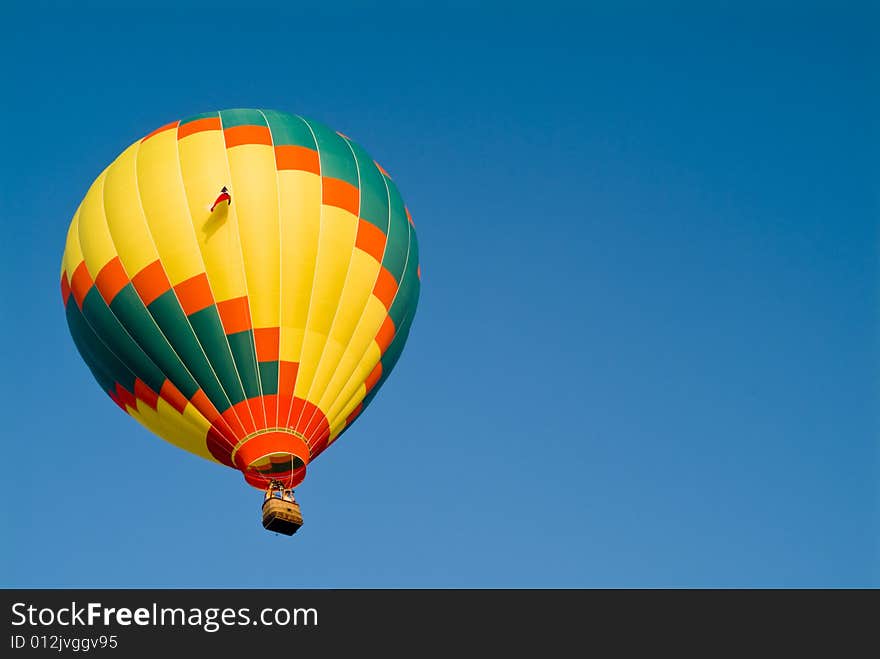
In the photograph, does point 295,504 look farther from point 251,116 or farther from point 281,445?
point 251,116

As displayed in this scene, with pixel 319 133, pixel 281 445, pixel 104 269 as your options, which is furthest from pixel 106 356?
pixel 319 133

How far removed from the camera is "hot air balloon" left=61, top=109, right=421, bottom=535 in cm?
2139

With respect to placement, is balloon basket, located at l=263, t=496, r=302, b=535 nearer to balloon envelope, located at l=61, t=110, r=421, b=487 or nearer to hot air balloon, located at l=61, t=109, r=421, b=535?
hot air balloon, located at l=61, t=109, r=421, b=535

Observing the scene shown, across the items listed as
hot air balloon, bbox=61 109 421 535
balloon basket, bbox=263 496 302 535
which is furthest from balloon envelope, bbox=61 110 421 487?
balloon basket, bbox=263 496 302 535

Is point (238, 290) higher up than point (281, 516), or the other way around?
point (238, 290)

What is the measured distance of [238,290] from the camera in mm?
21547

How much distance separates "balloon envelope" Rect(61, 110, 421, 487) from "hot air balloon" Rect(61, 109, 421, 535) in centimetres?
2

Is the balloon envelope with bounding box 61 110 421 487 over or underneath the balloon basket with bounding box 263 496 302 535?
over

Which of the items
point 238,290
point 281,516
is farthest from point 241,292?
point 281,516

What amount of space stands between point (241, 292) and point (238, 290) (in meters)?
0.05

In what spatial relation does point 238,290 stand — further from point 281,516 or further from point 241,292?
point 281,516

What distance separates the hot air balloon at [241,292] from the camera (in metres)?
21.4

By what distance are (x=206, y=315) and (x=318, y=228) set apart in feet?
6.22

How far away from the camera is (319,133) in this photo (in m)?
23.6
